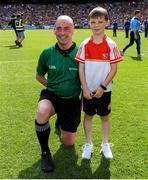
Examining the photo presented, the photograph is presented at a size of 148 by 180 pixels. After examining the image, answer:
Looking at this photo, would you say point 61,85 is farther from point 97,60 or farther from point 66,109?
point 97,60

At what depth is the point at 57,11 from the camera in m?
65.8

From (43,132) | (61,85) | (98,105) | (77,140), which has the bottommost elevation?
(77,140)

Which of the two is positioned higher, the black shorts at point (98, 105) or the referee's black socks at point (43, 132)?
the black shorts at point (98, 105)

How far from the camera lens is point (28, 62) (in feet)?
48.9

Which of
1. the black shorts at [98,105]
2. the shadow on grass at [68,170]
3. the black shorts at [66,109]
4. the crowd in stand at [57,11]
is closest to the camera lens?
the shadow on grass at [68,170]

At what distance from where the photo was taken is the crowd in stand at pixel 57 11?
205ft

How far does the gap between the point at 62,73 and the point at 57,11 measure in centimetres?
6180

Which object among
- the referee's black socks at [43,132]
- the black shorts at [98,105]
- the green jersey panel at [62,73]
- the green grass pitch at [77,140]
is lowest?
the green grass pitch at [77,140]

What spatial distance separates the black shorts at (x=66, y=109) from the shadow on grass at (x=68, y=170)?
424 millimetres

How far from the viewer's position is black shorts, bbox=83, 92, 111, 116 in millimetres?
5262

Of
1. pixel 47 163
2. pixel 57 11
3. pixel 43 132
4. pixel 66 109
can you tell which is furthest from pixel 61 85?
pixel 57 11

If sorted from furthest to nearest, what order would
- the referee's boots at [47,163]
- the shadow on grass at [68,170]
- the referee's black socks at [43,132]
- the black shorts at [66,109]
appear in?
the black shorts at [66,109], the referee's black socks at [43,132], the referee's boots at [47,163], the shadow on grass at [68,170]

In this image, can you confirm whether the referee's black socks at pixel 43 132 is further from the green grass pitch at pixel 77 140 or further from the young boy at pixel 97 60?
the young boy at pixel 97 60

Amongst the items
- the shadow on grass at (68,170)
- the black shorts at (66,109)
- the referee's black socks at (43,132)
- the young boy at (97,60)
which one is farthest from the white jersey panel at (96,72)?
the shadow on grass at (68,170)
